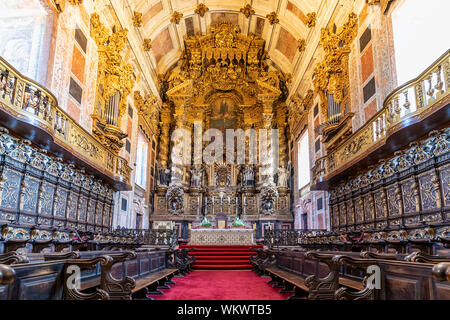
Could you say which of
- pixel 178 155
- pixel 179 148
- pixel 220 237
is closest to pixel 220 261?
pixel 220 237

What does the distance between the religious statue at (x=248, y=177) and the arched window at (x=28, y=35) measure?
13574 millimetres

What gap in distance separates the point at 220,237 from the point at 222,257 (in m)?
1.56

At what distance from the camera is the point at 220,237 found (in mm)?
14188

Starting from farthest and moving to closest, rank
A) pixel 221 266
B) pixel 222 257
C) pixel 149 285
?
pixel 222 257 < pixel 221 266 < pixel 149 285

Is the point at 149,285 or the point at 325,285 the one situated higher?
the point at 325,285

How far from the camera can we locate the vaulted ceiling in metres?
15.5

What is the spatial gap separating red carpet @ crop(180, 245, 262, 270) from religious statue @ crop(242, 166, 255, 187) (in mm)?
7370

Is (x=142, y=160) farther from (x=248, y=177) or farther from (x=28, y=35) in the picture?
(x=28, y=35)

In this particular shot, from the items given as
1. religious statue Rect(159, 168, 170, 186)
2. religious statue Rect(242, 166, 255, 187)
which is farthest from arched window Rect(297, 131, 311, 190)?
religious statue Rect(159, 168, 170, 186)

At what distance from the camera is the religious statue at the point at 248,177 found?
68.1 feet

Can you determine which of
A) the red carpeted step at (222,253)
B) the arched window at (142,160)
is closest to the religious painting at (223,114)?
the arched window at (142,160)

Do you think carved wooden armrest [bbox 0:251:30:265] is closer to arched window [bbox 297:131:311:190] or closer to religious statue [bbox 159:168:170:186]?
arched window [bbox 297:131:311:190]
